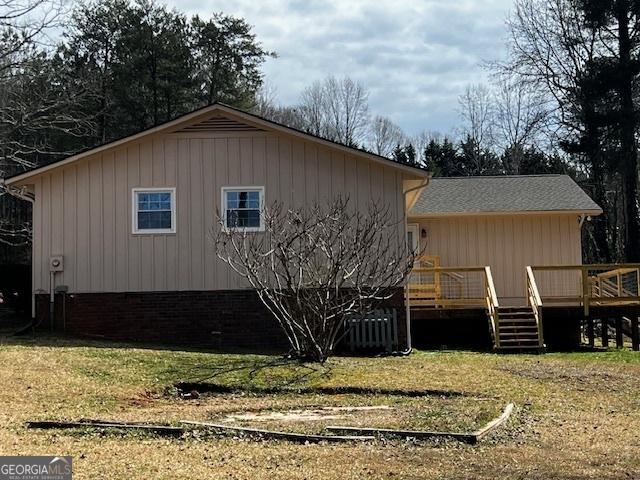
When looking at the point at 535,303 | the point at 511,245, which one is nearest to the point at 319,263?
the point at 535,303

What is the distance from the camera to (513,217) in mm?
20406

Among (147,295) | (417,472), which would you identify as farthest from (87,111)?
(417,472)

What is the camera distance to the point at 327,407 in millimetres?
9484

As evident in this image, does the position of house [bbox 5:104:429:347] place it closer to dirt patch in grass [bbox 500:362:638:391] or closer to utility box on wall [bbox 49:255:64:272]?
utility box on wall [bbox 49:255:64:272]

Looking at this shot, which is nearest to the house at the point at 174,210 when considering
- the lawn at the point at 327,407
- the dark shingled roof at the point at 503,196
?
the lawn at the point at 327,407

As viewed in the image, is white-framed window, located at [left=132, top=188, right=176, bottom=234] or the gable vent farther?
the gable vent

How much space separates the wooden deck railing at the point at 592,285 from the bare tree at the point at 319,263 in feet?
14.9

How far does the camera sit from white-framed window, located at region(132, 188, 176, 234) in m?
15.9

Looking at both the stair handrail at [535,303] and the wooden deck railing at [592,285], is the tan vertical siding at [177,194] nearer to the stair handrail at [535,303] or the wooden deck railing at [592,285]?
the stair handrail at [535,303]

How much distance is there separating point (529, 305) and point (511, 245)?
285cm

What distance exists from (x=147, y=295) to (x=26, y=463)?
1012 cm

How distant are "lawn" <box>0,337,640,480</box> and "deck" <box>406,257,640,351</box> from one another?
147 cm

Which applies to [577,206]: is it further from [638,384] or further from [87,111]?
[87,111]

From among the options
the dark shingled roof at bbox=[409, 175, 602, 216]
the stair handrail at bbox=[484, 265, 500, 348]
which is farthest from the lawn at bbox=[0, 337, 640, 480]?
the dark shingled roof at bbox=[409, 175, 602, 216]
